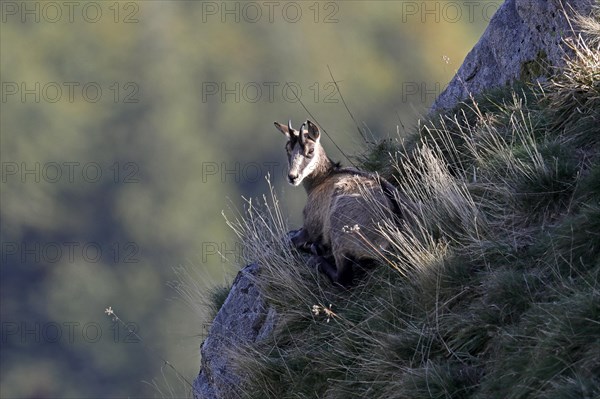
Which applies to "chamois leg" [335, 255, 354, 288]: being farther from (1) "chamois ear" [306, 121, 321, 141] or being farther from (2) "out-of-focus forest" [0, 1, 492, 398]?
(2) "out-of-focus forest" [0, 1, 492, 398]

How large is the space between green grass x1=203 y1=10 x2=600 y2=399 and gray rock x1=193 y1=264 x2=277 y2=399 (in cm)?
26

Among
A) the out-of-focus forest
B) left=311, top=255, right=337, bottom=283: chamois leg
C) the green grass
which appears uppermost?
left=311, top=255, right=337, bottom=283: chamois leg

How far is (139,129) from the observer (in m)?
125

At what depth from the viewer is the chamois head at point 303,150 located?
1056 centimetres

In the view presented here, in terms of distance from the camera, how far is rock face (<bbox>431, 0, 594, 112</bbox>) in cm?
1118

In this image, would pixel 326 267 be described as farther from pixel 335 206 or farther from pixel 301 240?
pixel 301 240

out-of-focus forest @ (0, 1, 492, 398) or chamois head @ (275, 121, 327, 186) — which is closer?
chamois head @ (275, 121, 327, 186)

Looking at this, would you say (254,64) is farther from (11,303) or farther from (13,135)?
(11,303)

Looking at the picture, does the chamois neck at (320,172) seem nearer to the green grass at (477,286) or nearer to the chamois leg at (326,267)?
the green grass at (477,286)

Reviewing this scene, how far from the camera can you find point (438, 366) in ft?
23.3

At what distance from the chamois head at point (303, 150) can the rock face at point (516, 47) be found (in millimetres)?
2248

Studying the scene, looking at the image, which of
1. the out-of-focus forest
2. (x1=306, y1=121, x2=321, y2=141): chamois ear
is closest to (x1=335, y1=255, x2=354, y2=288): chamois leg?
(x1=306, y1=121, x2=321, y2=141): chamois ear

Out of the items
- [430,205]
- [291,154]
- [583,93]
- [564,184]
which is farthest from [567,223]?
[291,154]

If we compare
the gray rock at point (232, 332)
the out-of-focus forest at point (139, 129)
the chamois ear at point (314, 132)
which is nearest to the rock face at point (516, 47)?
the chamois ear at point (314, 132)
